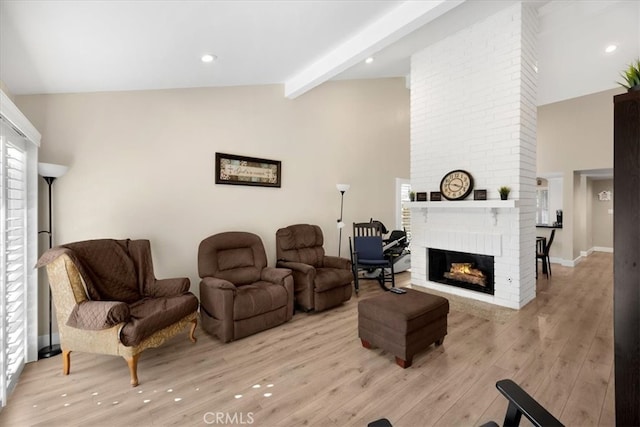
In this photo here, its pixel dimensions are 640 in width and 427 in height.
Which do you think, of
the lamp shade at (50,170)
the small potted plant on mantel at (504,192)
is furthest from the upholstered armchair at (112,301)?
the small potted plant on mantel at (504,192)

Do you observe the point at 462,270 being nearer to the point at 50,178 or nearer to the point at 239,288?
the point at 239,288

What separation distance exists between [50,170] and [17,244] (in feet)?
2.14

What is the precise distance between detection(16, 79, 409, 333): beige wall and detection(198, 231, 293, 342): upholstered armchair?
357 mm

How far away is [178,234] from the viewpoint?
340 centimetres

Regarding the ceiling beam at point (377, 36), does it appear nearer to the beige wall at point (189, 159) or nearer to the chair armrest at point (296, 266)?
the beige wall at point (189, 159)

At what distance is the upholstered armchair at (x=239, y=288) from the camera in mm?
2801

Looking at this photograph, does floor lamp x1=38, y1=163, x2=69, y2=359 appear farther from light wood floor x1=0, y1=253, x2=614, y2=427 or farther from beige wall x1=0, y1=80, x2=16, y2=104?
beige wall x1=0, y1=80, x2=16, y2=104

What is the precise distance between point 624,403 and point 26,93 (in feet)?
15.5

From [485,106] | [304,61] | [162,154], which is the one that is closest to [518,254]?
[485,106]

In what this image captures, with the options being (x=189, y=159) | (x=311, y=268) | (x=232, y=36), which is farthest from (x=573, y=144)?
(x=189, y=159)

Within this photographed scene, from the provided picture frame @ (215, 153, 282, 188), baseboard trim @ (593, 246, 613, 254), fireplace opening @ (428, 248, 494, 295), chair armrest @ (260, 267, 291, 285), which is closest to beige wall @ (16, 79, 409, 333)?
picture frame @ (215, 153, 282, 188)

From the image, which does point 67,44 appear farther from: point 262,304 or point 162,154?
point 262,304

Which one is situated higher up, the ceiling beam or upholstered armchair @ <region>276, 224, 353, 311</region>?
the ceiling beam

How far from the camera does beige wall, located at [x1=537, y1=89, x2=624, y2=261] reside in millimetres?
6184
